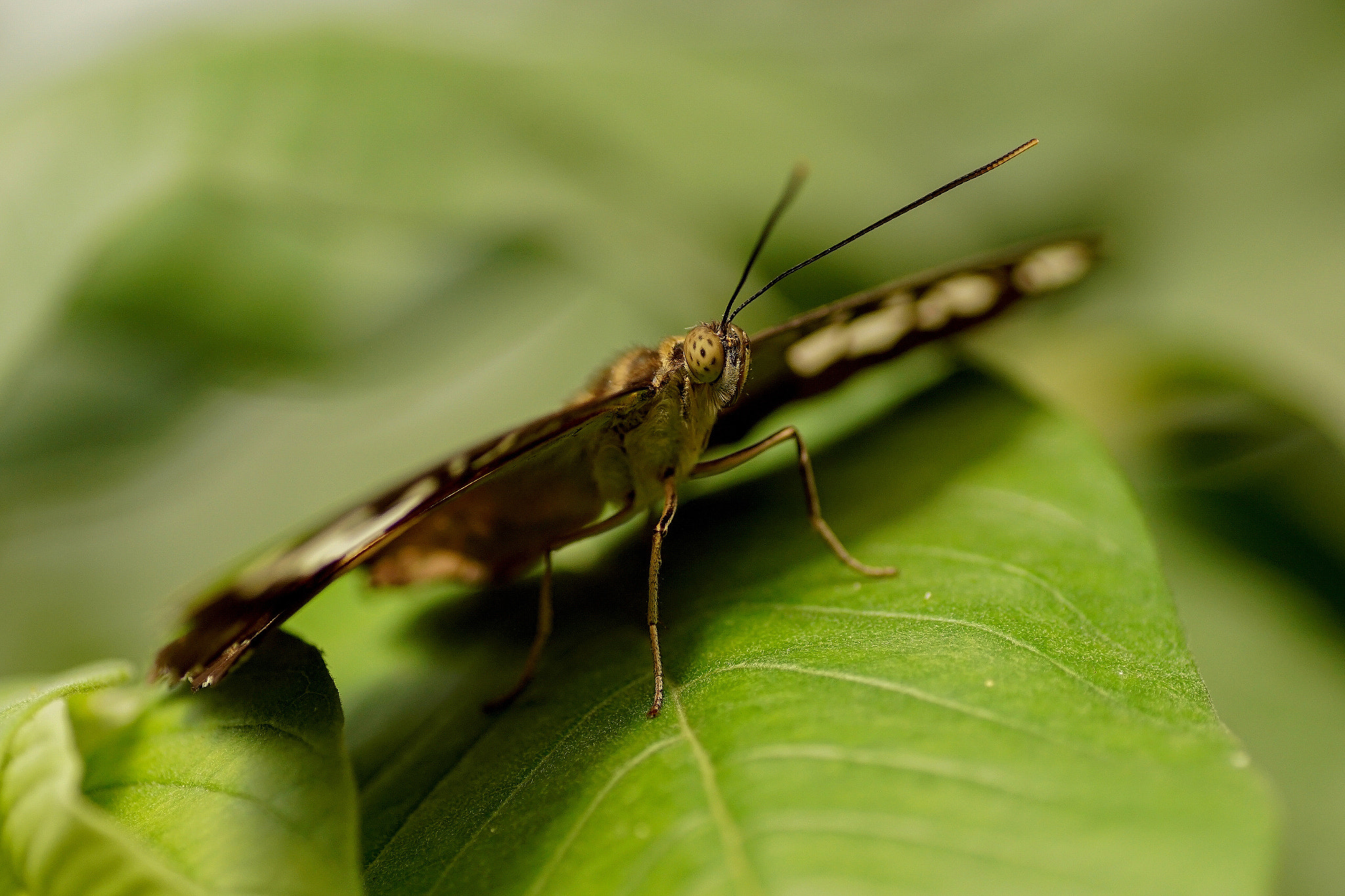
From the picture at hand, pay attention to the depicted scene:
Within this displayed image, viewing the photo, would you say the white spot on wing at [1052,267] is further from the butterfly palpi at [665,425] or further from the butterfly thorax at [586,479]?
the butterfly thorax at [586,479]

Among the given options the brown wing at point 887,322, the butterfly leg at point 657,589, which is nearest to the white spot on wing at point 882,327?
the brown wing at point 887,322

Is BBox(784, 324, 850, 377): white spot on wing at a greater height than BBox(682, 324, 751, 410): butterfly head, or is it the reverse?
BBox(682, 324, 751, 410): butterfly head

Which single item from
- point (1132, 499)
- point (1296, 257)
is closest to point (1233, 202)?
point (1296, 257)

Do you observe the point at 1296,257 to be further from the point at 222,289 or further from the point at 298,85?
the point at 222,289

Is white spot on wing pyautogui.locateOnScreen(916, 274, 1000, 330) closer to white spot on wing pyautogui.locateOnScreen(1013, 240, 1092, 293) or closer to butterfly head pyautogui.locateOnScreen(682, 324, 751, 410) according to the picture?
white spot on wing pyautogui.locateOnScreen(1013, 240, 1092, 293)

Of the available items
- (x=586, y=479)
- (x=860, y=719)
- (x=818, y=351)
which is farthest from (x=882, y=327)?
(x=860, y=719)

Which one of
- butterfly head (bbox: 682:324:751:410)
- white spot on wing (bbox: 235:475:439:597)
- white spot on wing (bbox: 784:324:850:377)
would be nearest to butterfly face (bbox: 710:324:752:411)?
butterfly head (bbox: 682:324:751:410)

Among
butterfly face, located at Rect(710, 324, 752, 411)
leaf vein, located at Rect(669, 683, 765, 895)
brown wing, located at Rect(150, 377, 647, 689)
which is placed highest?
brown wing, located at Rect(150, 377, 647, 689)

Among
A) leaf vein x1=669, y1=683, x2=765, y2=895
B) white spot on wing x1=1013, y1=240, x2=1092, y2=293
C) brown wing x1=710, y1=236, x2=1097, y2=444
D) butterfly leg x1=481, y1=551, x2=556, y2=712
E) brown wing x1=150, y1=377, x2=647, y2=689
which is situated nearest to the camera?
leaf vein x1=669, y1=683, x2=765, y2=895
